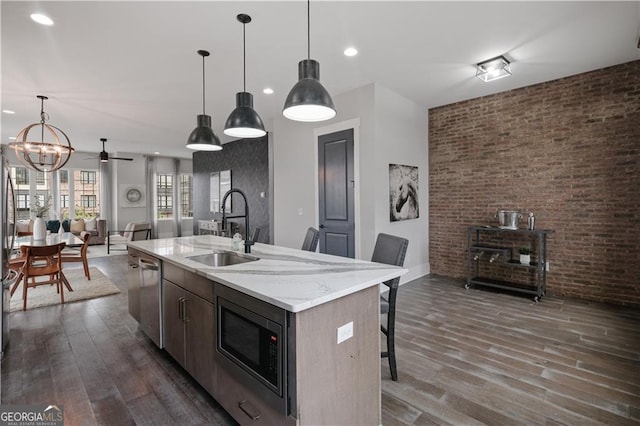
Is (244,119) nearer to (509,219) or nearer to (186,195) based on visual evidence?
(509,219)

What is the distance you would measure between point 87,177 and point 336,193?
30.1 feet

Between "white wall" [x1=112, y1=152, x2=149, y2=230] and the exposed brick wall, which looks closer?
the exposed brick wall

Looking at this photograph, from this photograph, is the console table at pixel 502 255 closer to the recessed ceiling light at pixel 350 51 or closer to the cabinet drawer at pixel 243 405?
the recessed ceiling light at pixel 350 51

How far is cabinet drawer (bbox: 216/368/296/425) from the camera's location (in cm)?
143

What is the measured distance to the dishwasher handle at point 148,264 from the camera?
2.51 metres

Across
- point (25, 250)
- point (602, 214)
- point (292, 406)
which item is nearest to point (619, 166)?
point (602, 214)

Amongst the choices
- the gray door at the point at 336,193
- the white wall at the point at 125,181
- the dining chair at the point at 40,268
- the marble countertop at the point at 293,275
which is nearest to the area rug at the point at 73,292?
the dining chair at the point at 40,268

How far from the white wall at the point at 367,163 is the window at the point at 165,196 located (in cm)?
657

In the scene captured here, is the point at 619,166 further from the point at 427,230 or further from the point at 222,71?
the point at 222,71

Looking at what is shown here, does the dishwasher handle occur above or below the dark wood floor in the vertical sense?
above

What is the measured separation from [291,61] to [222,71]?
0.91 m

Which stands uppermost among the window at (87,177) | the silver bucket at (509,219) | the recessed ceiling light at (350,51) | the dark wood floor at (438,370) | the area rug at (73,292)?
the recessed ceiling light at (350,51)

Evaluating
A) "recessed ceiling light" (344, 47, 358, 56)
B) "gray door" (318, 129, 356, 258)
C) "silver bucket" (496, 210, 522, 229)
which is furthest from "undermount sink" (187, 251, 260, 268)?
"silver bucket" (496, 210, 522, 229)

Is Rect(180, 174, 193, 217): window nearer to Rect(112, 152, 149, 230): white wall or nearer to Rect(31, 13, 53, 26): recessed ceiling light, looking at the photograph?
Rect(112, 152, 149, 230): white wall
